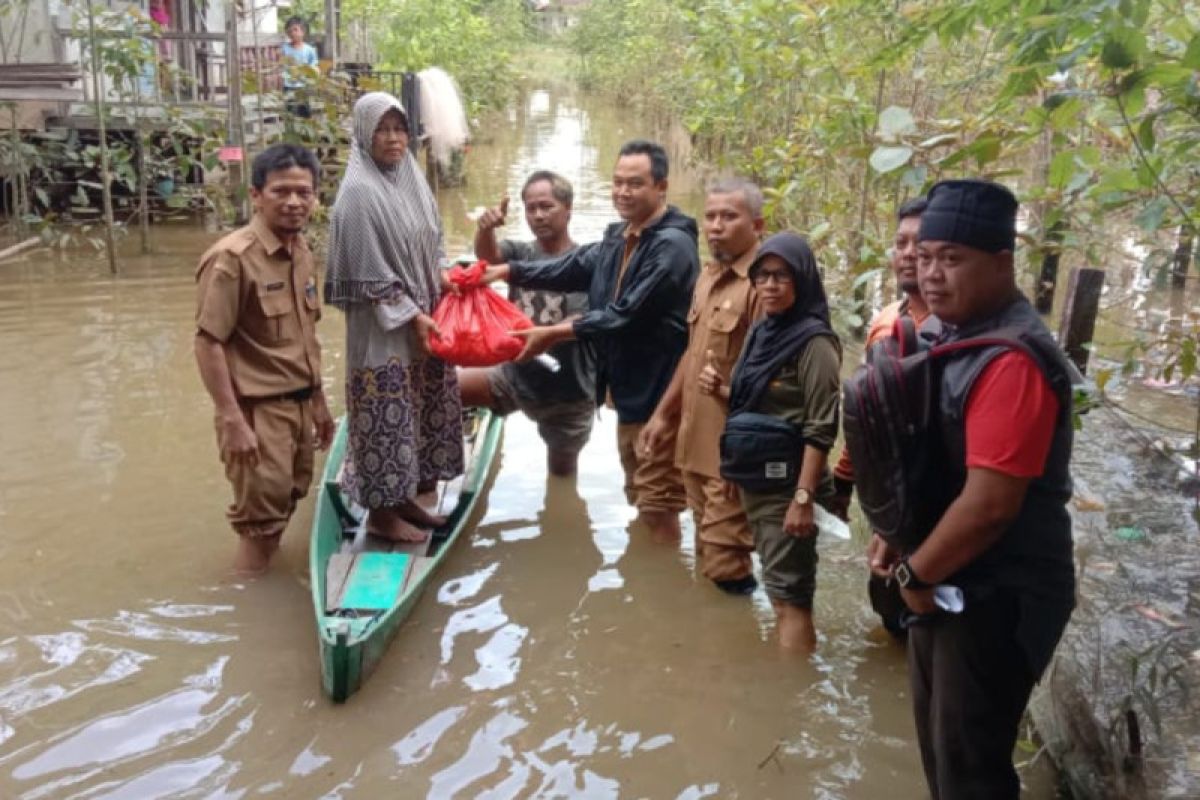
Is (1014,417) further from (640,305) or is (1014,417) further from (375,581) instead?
(375,581)

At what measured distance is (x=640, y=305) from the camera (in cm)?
480

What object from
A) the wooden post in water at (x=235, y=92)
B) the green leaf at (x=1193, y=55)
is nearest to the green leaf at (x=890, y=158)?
the green leaf at (x=1193, y=55)

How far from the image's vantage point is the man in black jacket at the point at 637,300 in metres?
4.80

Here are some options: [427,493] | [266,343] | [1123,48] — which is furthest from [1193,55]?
[427,493]

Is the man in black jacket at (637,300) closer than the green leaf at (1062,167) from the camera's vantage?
No

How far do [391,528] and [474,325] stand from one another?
Answer: 3.41 feet

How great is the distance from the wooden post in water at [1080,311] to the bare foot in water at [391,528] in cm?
421

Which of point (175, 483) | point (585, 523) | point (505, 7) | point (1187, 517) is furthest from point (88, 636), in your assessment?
point (505, 7)

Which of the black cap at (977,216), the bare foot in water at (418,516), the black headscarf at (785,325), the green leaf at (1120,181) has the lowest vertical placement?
the bare foot in water at (418,516)

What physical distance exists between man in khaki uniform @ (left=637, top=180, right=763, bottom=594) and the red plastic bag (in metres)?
0.75

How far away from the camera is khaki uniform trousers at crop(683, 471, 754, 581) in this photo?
4.44m

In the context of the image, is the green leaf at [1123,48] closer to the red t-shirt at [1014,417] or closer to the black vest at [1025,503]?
the black vest at [1025,503]

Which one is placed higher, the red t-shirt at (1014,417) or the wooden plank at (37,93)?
the wooden plank at (37,93)

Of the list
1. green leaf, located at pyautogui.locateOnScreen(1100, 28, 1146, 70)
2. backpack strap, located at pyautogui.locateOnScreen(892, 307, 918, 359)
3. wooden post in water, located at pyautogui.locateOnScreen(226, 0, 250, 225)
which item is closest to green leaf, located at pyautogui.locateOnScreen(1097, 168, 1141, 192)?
green leaf, located at pyautogui.locateOnScreen(1100, 28, 1146, 70)
